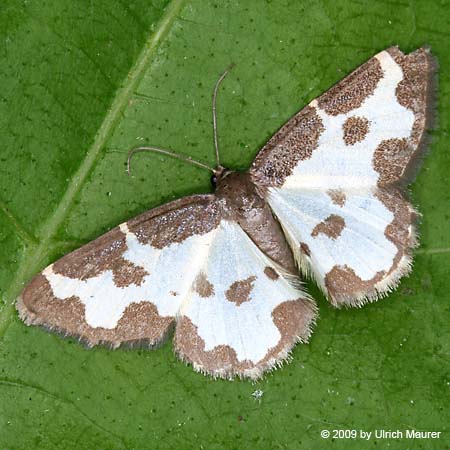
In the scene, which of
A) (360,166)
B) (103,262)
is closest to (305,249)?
(360,166)

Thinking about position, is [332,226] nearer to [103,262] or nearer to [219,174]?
[219,174]

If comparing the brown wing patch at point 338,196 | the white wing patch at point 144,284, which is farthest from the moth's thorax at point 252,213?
the brown wing patch at point 338,196

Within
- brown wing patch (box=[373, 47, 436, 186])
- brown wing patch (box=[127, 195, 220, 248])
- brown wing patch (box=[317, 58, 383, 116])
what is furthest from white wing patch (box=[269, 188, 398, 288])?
brown wing patch (box=[317, 58, 383, 116])

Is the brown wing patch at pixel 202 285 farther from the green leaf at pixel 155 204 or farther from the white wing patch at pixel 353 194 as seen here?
the white wing patch at pixel 353 194

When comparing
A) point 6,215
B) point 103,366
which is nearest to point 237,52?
point 6,215

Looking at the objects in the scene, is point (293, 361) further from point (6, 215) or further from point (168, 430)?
point (6, 215)

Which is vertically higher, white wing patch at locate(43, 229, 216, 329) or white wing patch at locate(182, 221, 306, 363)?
white wing patch at locate(43, 229, 216, 329)

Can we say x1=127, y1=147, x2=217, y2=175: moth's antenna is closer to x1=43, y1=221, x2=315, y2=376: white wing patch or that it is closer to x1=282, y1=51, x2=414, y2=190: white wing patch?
x1=43, y1=221, x2=315, y2=376: white wing patch
